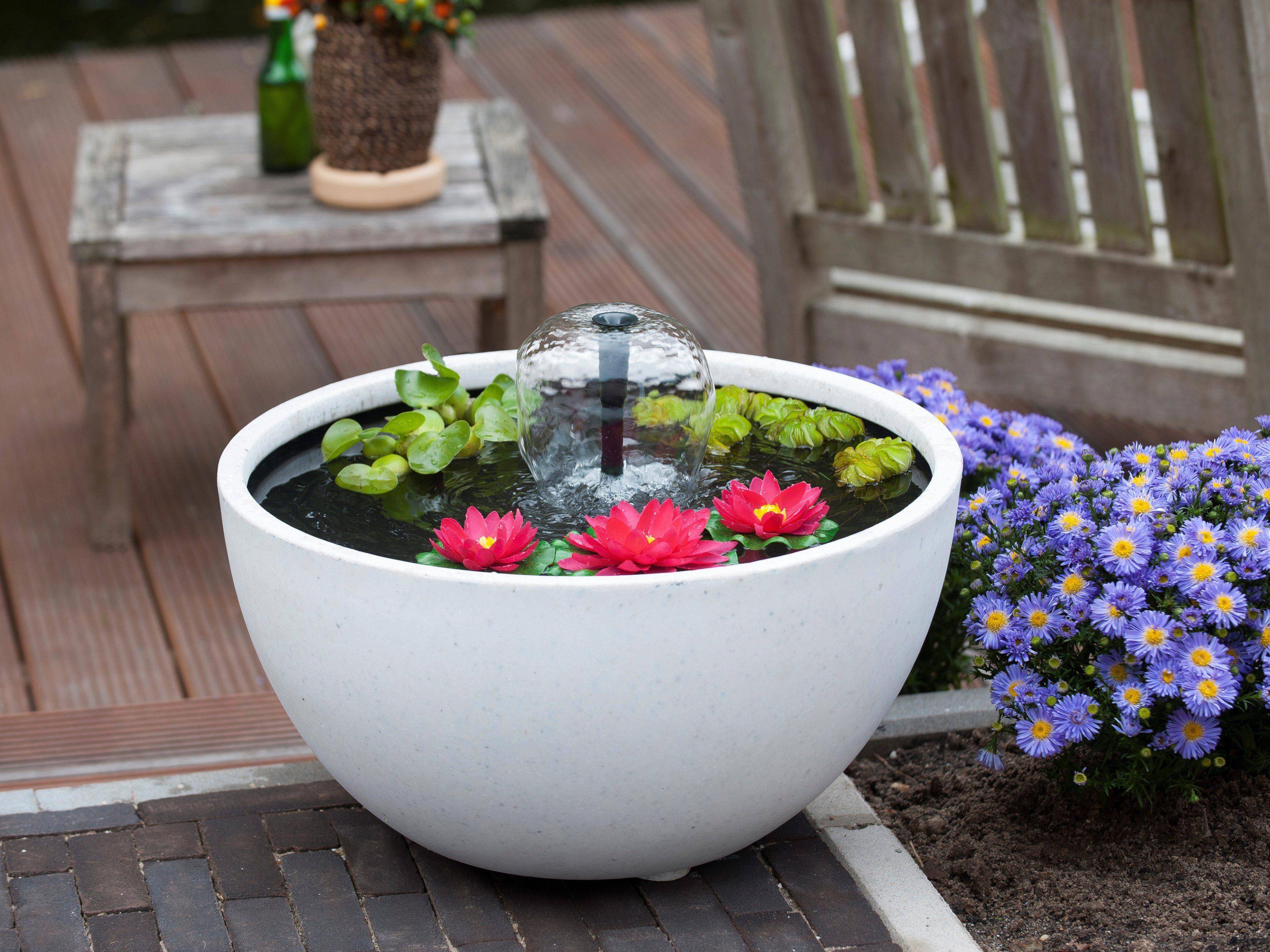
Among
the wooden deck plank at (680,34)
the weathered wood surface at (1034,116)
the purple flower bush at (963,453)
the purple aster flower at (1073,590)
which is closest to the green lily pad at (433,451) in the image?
the purple flower bush at (963,453)

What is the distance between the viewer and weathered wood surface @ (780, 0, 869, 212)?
260 cm

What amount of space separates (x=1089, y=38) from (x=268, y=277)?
144 cm

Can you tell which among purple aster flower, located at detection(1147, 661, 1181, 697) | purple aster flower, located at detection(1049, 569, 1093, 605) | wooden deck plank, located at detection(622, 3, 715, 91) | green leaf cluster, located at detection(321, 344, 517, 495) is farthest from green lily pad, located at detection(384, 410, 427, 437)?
wooden deck plank, located at detection(622, 3, 715, 91)

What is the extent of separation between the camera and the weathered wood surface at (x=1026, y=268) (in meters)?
2.41

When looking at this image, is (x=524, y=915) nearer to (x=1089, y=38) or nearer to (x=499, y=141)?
(x=1089, y=38)

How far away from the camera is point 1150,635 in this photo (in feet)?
4.59

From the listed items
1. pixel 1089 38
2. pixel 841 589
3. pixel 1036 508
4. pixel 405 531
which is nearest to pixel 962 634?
pixel 1036 508

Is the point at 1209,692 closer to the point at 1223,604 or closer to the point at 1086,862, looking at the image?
the point at 1223,604

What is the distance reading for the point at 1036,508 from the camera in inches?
63.5

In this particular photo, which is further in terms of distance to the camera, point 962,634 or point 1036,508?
point 962,634

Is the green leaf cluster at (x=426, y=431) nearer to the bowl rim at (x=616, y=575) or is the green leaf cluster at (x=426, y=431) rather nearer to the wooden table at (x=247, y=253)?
the bowl rim at (x=616, y=575)

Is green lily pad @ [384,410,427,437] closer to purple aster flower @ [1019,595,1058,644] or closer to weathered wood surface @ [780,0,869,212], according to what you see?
purple aster flower @ [1019,595,1058,644]

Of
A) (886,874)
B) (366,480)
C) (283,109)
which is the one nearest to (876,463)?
(886,874)

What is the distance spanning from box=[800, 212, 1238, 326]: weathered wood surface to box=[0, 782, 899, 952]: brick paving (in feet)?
4.12
